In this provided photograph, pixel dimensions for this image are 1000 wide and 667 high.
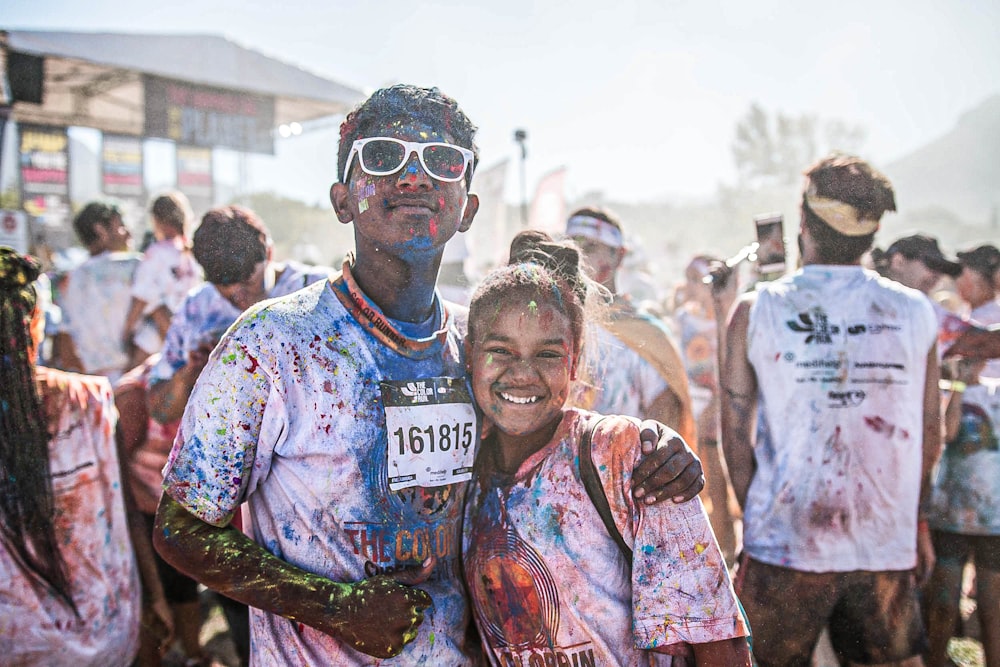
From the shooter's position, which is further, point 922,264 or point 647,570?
point 922,264

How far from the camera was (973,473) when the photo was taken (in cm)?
362

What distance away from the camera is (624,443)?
167 cm

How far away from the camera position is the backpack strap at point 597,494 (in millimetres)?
1683

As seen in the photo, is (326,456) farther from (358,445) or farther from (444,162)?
(444,162)

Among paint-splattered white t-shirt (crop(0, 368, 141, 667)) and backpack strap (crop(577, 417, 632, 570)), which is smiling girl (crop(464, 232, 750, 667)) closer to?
backpack strap (crop(577, 417, 632, 570))

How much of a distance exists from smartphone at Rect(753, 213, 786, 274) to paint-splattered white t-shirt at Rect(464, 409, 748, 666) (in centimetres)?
159

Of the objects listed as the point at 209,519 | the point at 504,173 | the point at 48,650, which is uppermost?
the point at 504,173

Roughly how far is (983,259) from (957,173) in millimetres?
44709

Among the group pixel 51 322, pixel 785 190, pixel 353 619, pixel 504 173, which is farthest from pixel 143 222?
pixel 785 190

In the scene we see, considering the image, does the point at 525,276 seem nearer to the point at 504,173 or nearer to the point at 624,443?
the point at 624,443

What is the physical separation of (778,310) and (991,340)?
1.16 metres

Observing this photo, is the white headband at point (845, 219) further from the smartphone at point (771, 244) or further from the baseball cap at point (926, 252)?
the baseball cap at point (926, 252)

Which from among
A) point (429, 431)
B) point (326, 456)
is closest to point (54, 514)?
point (326, 456)

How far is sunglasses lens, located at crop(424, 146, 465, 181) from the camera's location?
6.00ft
